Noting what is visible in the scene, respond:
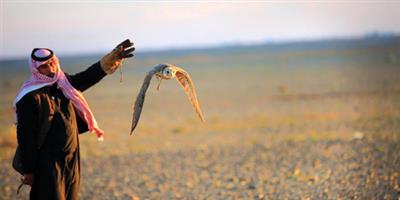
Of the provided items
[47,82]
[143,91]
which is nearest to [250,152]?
[143,91]

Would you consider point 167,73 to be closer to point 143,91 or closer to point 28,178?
point 143,91

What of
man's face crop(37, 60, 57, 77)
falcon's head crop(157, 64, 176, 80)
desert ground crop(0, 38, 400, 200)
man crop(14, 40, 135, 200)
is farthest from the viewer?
desert ground crop(0, 38, 400, 200)

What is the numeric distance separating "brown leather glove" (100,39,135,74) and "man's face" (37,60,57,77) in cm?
47

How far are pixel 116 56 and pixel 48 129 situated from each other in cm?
93

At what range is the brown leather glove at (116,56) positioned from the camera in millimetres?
6027

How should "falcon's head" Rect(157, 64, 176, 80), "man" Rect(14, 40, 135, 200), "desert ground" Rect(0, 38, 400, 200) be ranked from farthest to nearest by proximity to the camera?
"desert ground" Rect(0, 38, 400, 200)
"falcon's head" Rect(157, 64, 176, 80)
"man" Rect(14, 40, 135, 200)

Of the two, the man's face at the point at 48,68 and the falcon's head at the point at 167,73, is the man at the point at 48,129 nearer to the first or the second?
the man's face at the point at 48,68

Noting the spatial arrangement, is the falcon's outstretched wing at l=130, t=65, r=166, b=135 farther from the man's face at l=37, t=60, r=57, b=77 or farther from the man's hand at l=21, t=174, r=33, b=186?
the man's hand at l=21, t=174, r=33, b=186

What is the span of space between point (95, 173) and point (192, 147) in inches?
126

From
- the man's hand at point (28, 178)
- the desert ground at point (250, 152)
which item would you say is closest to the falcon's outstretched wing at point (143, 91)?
the man's hand at point (28, 178)

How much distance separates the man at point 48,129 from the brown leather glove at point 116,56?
0.33 m

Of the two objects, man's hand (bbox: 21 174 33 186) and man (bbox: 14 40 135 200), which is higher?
man (bbox: 14 40 135 200)

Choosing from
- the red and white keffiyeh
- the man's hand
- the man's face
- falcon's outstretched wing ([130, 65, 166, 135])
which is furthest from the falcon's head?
the man's hand

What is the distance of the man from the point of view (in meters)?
5.54
